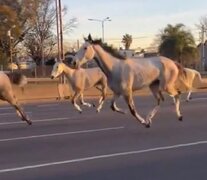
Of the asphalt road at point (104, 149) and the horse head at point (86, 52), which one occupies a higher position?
the horse head at point (86, 52)

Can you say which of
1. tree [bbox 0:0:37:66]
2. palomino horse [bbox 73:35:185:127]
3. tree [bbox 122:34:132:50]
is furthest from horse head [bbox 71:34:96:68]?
tree [bbox 122:34:132:50]

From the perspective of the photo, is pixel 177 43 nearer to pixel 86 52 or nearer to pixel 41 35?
pixel 41 35

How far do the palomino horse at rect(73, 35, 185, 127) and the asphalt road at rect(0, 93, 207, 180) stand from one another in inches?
29.8

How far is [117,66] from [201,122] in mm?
2727

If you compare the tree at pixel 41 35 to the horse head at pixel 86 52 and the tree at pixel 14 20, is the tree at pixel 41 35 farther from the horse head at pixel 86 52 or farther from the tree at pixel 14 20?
the horse head at pixel 86 52

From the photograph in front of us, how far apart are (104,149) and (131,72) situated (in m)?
4.51

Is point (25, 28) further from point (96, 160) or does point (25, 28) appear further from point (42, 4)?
point (96, 160)

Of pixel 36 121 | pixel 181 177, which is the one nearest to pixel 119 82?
pixel 36 121

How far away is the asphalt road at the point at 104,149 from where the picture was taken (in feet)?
29.9

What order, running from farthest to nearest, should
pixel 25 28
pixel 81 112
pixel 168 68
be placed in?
pixel 25 28 → pixel 81 112 → pixel 168 68

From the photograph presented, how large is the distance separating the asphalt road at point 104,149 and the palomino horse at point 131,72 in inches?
29.8

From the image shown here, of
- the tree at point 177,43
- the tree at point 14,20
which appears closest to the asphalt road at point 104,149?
the tree at point 14,20

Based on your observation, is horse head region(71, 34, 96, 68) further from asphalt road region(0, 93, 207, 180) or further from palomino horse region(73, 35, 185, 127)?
asphalt road region(0, 93, 207, 180)

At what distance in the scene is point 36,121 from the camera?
57.6 feet
